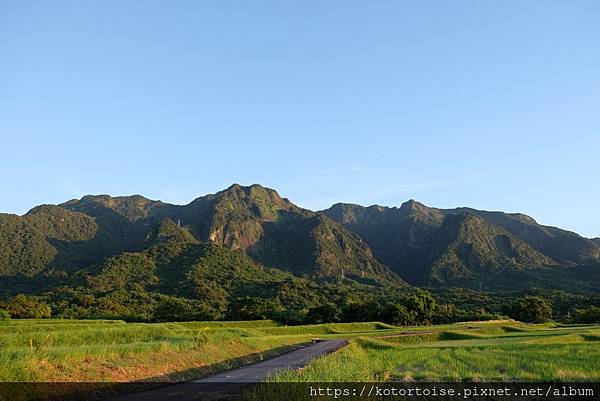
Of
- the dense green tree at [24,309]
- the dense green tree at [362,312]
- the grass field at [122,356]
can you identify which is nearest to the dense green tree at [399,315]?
the dense green tree at [362,312]

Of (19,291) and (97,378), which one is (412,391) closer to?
(97,378)

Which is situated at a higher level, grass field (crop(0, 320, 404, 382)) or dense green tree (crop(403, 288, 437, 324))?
grass field (crop(0, 320, 404, 382))

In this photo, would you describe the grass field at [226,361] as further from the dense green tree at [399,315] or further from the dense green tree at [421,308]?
the dense green tree at [421,308]

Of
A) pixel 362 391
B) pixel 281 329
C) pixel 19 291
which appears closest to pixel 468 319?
pixel 281 329

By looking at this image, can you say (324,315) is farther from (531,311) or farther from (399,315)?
(531,311)

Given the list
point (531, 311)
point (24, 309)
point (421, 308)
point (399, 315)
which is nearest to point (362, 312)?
point (399, 315)

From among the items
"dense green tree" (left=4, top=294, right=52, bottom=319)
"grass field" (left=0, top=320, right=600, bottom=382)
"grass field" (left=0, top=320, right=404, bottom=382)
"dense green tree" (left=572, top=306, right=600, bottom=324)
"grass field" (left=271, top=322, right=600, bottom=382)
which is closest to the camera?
"grass field" (left=0, top=320, right=404, bottom=382)

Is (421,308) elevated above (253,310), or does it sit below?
above

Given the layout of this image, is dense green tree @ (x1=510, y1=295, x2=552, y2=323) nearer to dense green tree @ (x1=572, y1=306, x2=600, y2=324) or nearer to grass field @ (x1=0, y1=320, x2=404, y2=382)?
dense green tree @ (x1=572, y1=306, x2=600, y2=324)

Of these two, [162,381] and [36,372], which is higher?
[36,372]

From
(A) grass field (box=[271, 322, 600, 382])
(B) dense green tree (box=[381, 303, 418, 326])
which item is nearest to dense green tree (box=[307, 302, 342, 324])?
(B) dense green tree (box=[381, 303, 418, 326])

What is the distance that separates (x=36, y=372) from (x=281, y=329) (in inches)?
1847

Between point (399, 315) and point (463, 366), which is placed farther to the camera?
point (399, 315)

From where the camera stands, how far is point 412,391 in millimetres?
15008
